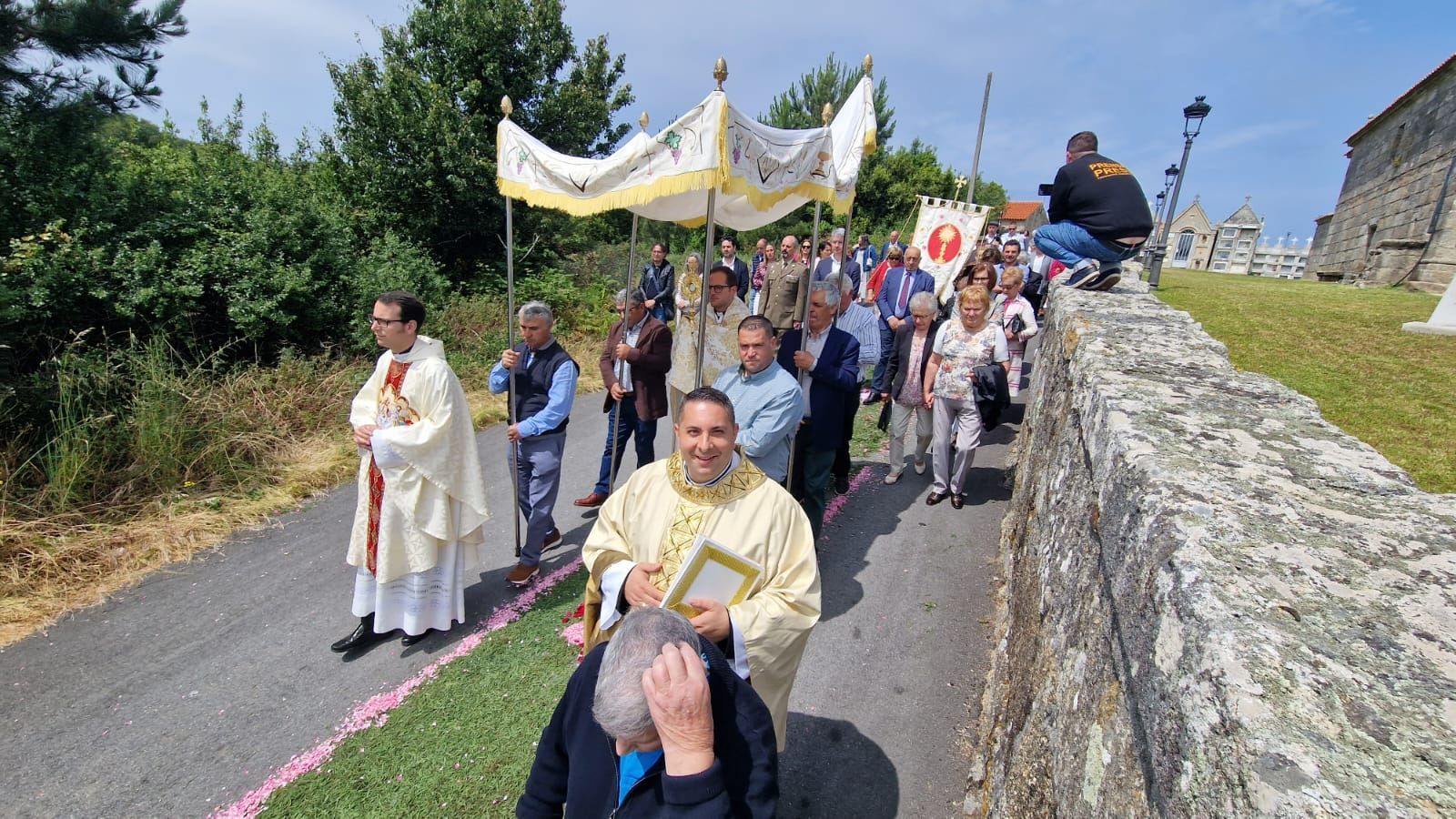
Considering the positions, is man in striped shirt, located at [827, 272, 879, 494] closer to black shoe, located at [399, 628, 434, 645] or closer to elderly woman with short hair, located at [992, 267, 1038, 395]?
elderly woman with short hair, located at [992, 267, 1038, 395]

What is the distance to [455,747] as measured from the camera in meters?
3.14

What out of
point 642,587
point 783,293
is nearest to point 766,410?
point 642,587

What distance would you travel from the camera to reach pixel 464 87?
39.4 ft

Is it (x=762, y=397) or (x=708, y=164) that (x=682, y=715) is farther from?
(x=708, y=164)

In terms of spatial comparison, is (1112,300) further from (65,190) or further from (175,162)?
(175,162)

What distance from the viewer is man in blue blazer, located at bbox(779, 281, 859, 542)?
474 centimetres

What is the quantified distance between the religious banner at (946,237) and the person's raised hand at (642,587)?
27.8ft

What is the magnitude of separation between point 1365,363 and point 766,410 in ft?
22.6

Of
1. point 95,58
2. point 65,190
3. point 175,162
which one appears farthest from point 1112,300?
point 175,162

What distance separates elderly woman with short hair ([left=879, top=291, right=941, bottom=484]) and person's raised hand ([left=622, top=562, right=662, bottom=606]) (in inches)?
162

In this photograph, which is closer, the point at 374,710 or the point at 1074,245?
the point at 374,710

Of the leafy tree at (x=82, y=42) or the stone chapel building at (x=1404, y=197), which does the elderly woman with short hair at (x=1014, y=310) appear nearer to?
the leafy tree at (x=82, y=42)

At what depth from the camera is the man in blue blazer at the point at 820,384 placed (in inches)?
187

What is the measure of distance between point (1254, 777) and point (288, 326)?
31.3ft
